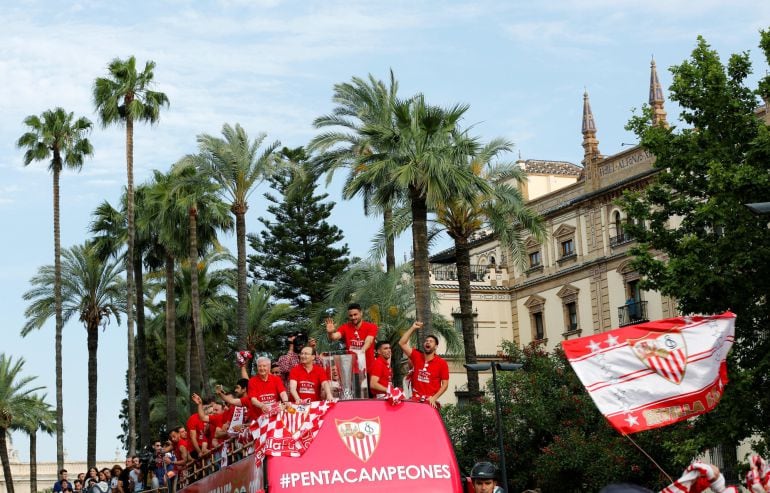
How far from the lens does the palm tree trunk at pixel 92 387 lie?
55375 mm

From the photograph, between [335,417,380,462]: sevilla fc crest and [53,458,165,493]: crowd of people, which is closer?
[335,417,380,462]: sevilla fc crest

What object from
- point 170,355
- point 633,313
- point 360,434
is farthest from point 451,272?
point 360,434

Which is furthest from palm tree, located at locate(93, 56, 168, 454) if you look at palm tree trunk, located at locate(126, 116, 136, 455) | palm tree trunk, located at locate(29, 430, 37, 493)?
palm tree trunk, located at locate(29, 430, 37, 493)

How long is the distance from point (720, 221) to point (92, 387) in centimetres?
3650

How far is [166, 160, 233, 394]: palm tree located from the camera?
153 feet

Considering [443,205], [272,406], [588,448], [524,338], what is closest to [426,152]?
[443,205]

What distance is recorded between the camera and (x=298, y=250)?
7162 centimetres

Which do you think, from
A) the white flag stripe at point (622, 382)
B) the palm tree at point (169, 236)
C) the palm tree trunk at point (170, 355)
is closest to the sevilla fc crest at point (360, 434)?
the white flag stripe at point (622, 382)

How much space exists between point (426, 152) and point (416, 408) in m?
20.6

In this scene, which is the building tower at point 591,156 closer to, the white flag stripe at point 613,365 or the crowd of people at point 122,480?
the crowd of people at point 122,480

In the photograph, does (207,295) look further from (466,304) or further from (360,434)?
Result: (360,434)

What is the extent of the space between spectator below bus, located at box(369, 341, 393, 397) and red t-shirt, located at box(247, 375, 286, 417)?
46.1 inches

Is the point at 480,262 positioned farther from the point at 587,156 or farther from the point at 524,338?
the point at 587,156

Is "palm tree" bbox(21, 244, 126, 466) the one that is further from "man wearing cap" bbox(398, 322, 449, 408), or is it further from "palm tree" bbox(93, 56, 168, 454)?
"man wearing cap" bbox(398, 322, 449, 408)
